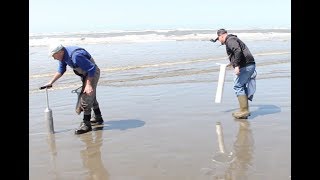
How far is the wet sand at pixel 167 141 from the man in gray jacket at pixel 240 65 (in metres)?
0.32

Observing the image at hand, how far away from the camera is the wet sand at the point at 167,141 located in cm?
498

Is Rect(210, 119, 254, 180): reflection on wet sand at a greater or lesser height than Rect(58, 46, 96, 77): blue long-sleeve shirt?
lesser

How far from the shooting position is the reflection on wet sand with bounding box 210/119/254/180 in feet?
15.5

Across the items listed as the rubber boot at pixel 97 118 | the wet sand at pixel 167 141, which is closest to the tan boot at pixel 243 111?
the wet sand at pixel 167 141

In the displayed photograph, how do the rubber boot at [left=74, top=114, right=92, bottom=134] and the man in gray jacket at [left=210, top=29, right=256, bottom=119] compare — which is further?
the man in gray jacket at [left=210, top=29, right=256, bottom=119]

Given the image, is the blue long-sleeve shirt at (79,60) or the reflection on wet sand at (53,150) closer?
the reflection on wet sand at (53,150)

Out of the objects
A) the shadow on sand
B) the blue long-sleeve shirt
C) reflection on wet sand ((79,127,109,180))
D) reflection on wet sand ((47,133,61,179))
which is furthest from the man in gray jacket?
reflection on wet sand ((47,133,61,179))

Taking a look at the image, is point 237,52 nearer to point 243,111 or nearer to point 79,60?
point 243,111

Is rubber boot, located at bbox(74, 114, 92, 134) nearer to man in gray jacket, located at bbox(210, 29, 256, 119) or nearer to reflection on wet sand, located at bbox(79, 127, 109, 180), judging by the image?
reflection on wet sand, located at bbox(79, 127, 109, 180)

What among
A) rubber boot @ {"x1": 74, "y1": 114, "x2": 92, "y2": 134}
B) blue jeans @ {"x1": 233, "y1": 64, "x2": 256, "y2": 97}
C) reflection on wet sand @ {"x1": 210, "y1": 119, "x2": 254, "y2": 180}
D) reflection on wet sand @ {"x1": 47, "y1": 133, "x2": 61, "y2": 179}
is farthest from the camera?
blue jeans @ {"x1": 233, "y1": 64, "x2": 256, "y2": 97}

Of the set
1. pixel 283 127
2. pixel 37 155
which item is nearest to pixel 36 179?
pixel 37 155

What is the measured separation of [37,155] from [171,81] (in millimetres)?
7094

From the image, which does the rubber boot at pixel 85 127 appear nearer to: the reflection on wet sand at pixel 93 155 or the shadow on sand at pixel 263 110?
the reflection on wet sand at pixel 93 155

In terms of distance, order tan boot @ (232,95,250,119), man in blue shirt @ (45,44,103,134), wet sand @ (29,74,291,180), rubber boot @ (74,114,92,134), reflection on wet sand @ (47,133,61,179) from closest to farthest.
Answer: wet sand @ (29,74,291,180) < reflection on wet sand @ (47,133,61,179) < man in blue shirt @ (45,44,103,134) < rubber boot @ (74,114,92,134) < tan boot @ (232,95,250,119)
